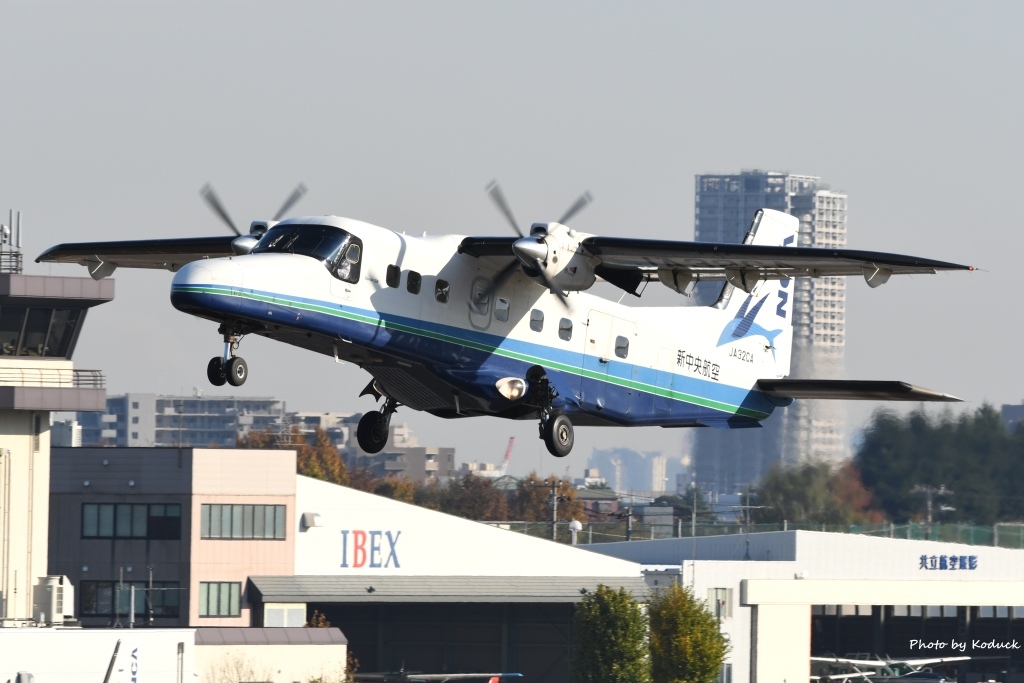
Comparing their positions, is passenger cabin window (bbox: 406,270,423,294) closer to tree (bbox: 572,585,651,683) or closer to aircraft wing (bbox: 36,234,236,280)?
aircraft wing (bbox: 36,234,236,280)

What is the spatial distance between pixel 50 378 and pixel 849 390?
868 inches

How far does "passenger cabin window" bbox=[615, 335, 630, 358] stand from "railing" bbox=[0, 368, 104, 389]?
19814mm

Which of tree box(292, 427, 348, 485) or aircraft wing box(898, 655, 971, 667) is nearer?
aircraft wing box(898, 655, 971, 667)

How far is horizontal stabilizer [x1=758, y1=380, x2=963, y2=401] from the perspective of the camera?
1003 inches

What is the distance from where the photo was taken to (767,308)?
30.8 meters

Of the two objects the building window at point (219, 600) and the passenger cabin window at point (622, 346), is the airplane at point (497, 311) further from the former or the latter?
the building window at point (219, 600)

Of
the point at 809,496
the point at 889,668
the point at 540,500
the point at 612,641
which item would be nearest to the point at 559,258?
the point at 612,641

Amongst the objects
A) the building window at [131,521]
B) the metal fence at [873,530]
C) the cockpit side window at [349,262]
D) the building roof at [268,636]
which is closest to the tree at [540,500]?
the metal fence at [873,530]

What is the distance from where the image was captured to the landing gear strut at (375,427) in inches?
974

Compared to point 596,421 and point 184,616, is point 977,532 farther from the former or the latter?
point 596,421

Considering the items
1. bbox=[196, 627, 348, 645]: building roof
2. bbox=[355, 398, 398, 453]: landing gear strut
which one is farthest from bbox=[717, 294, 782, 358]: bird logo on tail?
bbox=[196, 627, 348, 645]: building roof

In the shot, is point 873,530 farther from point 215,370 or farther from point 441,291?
point 215,370

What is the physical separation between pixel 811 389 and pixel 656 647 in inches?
969

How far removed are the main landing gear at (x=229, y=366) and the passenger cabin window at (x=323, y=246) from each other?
127 cm
